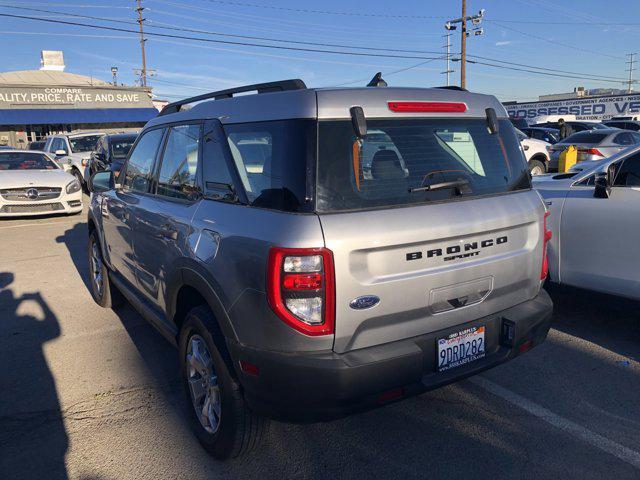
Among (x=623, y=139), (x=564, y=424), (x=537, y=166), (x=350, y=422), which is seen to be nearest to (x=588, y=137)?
(x=623, y=139)

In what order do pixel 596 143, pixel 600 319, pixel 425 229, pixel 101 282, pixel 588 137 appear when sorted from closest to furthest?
pixel 425 229
pixel 600 319
pixel 101 282
pixel 596 143
pixel 588 137

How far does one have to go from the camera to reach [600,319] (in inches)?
195

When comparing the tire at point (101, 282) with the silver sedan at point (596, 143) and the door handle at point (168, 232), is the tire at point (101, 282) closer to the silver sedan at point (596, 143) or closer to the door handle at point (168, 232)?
the door handle at point (168, 232)

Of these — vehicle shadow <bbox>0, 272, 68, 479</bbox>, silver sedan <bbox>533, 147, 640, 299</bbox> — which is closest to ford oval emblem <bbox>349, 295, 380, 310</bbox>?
vehicle shadow <bbox>0, 272, 68, 479</bbox>

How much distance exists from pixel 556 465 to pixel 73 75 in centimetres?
5212

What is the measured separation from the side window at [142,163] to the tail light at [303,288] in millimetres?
2018

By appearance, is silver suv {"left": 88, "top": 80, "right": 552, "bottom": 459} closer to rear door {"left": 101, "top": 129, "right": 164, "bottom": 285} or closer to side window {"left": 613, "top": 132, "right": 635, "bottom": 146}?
rear door {"left": 101, "top": 129, "right": 164, "bottom": 285}

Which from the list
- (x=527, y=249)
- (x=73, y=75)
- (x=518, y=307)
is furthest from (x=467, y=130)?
(x=73, y=75)

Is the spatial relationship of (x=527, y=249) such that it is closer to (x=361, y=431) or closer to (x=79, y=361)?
(x=361, y=431)

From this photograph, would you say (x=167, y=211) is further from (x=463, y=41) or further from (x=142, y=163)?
(x=463, y=41)

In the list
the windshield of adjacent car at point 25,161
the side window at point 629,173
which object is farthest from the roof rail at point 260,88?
the windshield of adjacent car at point 25,161

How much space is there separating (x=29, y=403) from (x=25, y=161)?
1050 cm

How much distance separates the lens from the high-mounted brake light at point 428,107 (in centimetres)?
270

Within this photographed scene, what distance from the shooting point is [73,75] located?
47.0m
